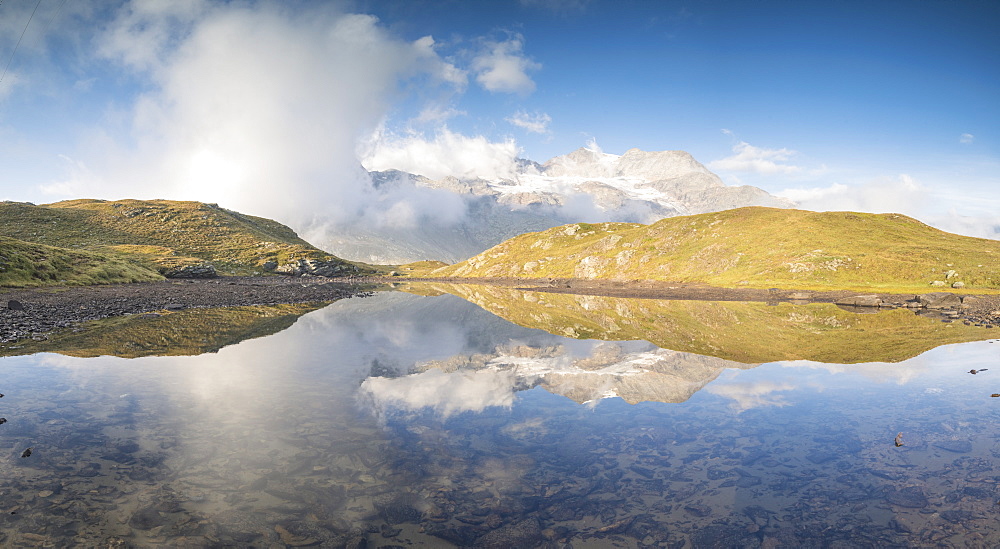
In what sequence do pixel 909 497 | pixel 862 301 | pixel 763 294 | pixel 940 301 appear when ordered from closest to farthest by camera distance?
pixel 909 497 < pixel 940 301 < pixel 862 301 < pixel 763 294

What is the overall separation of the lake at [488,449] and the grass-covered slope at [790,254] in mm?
87132

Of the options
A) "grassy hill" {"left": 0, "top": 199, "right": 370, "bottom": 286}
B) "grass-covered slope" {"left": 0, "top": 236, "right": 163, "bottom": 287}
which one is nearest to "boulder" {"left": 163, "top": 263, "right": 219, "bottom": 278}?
"grassy hill" {"left": 0, "top": 199, "right": 370, "bottom": 286}

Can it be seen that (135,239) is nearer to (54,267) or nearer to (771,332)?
(54,267)

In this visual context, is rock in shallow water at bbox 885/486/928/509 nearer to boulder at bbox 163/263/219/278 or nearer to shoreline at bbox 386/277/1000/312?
shoreline at bbox 386/277/1000/312

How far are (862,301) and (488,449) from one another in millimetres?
90520

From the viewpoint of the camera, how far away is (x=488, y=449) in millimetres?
13586

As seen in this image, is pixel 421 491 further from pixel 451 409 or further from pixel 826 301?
pixel 826 301

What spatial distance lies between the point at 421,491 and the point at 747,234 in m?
160

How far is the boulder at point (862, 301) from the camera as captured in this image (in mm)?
75250

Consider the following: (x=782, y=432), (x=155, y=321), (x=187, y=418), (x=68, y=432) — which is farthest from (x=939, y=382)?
(x=155, y=321)

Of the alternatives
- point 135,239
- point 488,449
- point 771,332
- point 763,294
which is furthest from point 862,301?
point 135,239

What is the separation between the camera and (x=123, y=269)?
98625 mm

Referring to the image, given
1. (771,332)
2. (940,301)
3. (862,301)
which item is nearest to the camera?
(771,332)

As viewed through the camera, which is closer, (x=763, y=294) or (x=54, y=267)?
(x=54, y=267)
